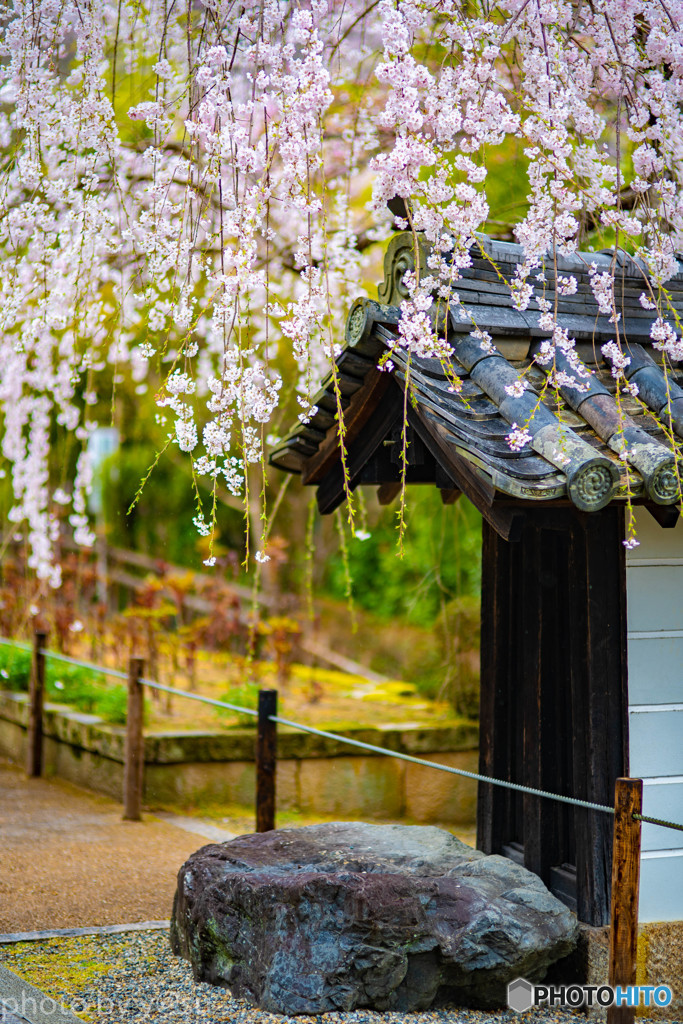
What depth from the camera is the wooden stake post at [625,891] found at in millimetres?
2949

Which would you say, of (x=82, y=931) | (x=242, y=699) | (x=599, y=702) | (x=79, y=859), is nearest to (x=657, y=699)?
(x=599, y=702)

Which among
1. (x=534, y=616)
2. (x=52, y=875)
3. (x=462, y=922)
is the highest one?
(x=534, y=616)

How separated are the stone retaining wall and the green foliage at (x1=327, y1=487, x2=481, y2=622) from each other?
93 centimetres

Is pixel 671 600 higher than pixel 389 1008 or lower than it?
higher

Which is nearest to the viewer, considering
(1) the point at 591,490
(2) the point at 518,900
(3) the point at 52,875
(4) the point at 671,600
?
(1) the point at 591,490

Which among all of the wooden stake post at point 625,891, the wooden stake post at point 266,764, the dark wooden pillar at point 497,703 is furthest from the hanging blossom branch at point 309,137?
Answer: the wooden stake post at point 266,764

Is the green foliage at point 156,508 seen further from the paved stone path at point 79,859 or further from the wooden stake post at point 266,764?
the wooden stake post at point 266,764

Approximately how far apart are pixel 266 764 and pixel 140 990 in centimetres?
147

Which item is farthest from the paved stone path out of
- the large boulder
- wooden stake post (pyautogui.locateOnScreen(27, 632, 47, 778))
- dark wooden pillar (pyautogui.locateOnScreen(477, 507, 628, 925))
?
dark wooden pillar (pyautogui.locateOnScreen(477, 507, 628, 925))

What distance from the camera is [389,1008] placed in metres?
3.14

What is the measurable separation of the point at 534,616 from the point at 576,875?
0.94m

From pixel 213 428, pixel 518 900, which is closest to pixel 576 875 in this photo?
pixel 518 900

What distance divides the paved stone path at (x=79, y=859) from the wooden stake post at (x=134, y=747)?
4.0 inches

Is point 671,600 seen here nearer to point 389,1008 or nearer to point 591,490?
point 591,490
